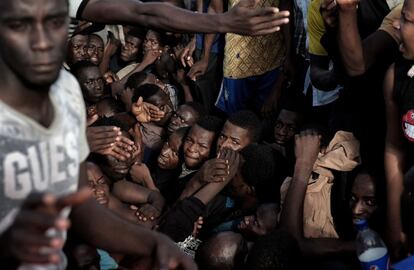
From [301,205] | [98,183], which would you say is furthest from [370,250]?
[98,183]

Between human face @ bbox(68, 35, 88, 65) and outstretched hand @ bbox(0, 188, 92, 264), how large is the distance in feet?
15.9

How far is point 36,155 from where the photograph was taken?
183 cm

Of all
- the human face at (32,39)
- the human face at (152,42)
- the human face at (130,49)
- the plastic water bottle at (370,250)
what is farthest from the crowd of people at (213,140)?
the human face at (130,49)

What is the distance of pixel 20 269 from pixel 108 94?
14.8 ft

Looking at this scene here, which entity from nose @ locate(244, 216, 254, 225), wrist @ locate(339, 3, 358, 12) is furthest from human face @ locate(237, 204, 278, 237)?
wrist @ locate(339, 3, 358, 12)

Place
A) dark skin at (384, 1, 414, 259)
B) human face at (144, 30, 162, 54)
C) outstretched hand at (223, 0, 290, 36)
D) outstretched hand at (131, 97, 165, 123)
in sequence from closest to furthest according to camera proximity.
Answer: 1. outstretched hand at (223, 0, 290, 36)
2. dark skin at (384, 1, 414, 259)
3. outstretched hand at (131, 97, 165, 123)
4. human face at (144, 30, 162, 54)

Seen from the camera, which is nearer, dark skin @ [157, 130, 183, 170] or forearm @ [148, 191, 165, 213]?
forearm @ [148, 191, 165, 213]

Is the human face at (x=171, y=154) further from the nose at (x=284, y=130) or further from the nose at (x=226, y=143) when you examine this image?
the nose at (x=284, y=130)

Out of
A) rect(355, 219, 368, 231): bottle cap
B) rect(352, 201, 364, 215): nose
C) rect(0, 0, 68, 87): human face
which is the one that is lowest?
rect(352, 201, 364, 215): nose

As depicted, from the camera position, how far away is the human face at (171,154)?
467 centimetres

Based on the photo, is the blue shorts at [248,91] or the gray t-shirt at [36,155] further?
the blue shorts at [248,91]

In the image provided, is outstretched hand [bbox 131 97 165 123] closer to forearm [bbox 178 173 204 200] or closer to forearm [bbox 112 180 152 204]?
forearm [bbox 112 180 152 204]

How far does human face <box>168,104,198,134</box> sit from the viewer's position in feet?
16.6

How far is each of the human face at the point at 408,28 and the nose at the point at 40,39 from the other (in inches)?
70.9
